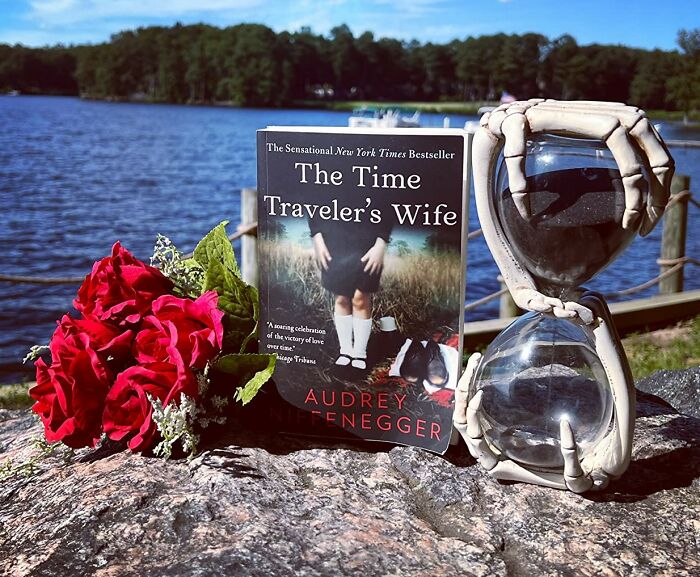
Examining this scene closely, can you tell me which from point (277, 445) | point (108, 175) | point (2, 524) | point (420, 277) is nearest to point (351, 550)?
point (277, 445)

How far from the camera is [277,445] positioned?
1.65m

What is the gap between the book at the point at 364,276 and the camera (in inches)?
59.7

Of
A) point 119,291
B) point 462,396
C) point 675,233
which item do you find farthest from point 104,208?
point 462,396

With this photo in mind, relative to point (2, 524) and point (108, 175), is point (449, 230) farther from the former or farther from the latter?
point (108, 175)

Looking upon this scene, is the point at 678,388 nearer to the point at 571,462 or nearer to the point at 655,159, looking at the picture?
the point at 571,462

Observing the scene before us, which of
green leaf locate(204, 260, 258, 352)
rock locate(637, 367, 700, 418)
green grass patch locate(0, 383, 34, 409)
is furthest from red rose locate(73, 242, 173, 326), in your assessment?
green grass patch locate(0, 383, 34, 409)

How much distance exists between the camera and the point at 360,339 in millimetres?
1611

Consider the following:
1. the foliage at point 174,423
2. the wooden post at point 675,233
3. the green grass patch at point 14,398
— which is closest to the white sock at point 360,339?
the foliage at point 174,423

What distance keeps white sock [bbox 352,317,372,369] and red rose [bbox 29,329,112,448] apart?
0.49 metres

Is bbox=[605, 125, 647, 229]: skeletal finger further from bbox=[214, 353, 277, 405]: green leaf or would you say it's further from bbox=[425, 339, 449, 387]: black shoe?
bbox=[214, 353, 277, 405]: green leaf

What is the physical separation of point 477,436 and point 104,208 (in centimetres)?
1961

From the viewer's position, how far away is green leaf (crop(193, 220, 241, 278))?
1.79 meters

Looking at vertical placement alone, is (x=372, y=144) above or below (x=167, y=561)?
above

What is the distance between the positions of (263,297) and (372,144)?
0.41m
